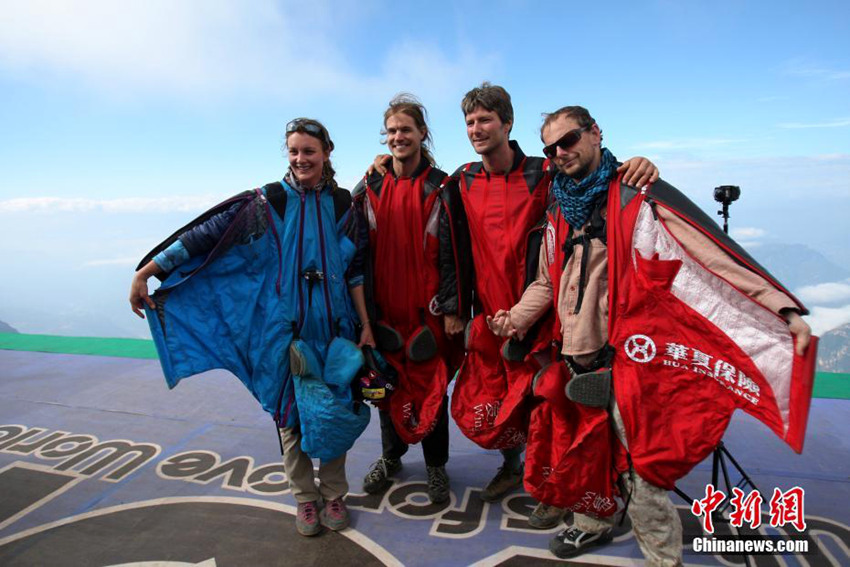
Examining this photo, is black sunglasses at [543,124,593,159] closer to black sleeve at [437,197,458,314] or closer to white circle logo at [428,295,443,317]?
black sleeve at [437,197,458,314]

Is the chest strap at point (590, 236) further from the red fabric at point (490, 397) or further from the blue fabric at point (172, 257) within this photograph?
the blue fabric at point (172, 257)

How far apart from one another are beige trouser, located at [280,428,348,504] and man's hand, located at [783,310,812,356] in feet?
6.86

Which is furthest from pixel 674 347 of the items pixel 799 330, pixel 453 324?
pixel 453 324

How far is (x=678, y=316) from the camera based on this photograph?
76.2 inches

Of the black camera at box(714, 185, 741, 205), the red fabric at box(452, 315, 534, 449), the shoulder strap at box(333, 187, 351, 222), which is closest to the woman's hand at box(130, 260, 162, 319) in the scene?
the shoulder strap at box(333, 187, 351, 222)

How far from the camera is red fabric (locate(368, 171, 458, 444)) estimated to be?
2.73 metres

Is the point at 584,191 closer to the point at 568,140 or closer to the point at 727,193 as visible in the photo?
the point at 568,140

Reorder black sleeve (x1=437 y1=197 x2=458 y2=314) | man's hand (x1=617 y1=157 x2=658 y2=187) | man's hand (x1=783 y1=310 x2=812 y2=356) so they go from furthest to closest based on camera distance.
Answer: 1. black sleeve (x1=437 y1=197 x2=458 y2=314)
2. man's hand (x1=617 y1=157 x2=658 y2=187)
3. man's hand (x1=783 y1=310 x2=812 y2=356)

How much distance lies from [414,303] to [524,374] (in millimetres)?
689

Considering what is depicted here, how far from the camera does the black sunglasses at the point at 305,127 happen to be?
2.49 meters

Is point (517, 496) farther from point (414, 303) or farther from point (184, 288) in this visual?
point (184, 288)

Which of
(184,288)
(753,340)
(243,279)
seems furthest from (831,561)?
(184,288)

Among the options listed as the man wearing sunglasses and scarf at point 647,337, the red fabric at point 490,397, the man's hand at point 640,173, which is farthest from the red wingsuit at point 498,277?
the man's hand at point 640,173

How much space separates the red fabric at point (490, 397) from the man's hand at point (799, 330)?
3.90 ft
